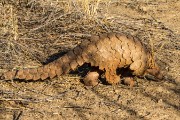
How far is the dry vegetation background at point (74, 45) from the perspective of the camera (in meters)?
3.72

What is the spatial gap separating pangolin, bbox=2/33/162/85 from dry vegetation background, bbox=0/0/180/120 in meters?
0.15

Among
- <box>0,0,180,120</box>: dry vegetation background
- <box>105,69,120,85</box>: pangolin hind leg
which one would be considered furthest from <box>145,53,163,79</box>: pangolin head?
<box>105,69,120,85</box>: pangolin hind leg

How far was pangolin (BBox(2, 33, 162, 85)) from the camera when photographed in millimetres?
3943

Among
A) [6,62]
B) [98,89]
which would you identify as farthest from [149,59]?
[6,62]

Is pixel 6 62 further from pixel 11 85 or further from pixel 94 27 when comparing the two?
pixel 94 27

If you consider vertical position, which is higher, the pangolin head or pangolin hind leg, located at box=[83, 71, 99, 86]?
the pangolin head

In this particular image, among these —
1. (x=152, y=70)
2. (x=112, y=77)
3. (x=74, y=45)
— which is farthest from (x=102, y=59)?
(x=74, y=45)

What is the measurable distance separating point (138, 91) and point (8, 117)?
1344 mm

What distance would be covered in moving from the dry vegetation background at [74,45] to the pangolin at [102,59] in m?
0.15

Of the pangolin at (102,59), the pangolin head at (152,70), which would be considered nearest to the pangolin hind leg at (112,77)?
the pangolin at (102,59)

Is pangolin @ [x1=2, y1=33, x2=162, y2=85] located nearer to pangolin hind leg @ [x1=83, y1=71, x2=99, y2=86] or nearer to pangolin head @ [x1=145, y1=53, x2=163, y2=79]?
pangolin hind leg @ [x1=83, y1=71, x2=99, y2=86]

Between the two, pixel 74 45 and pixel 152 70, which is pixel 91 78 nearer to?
pixel 152 70

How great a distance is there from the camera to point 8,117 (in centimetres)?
355

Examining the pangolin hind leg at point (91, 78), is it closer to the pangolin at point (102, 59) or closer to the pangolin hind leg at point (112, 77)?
the pangolin at point (102, 59)
